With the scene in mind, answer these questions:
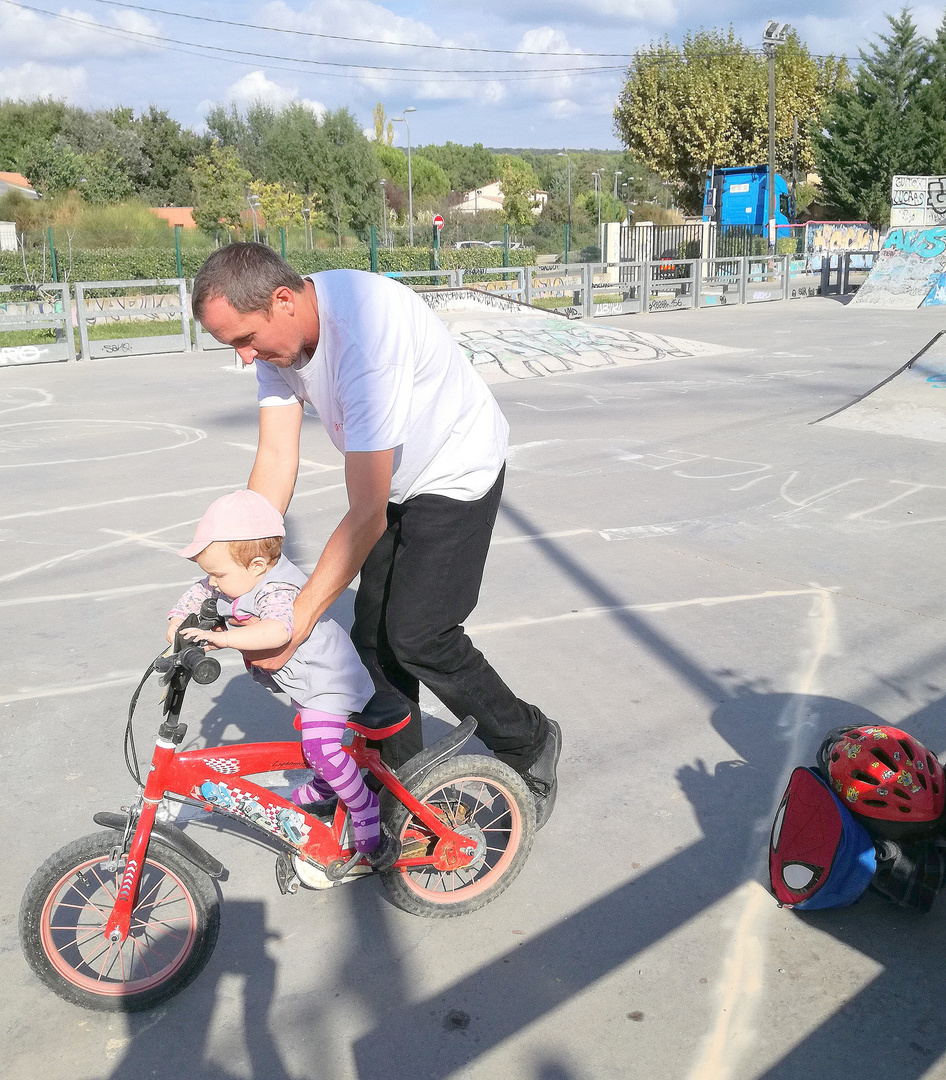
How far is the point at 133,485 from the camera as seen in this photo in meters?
8.33

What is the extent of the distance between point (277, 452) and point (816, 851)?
194 centimetres

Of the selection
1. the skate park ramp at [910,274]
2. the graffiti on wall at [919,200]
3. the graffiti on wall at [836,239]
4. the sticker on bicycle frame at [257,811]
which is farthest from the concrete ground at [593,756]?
the graffiti on wall at [836,239]

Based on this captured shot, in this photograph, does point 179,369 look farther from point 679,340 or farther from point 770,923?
point 770,923

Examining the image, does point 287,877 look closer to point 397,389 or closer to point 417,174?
point 397,389

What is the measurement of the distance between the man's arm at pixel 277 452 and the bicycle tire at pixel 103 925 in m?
1.06

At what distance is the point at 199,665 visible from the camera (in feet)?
7.16

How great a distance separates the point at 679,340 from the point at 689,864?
51.7 ft

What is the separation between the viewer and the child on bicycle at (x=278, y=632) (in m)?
2.34

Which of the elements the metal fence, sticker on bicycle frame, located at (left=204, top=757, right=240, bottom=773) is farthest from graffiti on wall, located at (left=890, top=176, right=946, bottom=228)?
sticker on bicycle frame, located at (left=204, top=757, right=240, bottom=773)

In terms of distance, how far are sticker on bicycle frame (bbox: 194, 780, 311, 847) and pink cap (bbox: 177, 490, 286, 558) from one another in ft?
2.03

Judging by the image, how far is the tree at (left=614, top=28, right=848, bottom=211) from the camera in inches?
1836

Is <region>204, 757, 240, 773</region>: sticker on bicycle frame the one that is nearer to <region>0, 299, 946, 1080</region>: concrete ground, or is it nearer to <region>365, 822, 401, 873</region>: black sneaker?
<region>365, 822, 401, 873</region>: black sneaker

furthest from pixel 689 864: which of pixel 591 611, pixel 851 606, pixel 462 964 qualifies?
pixel 851 606

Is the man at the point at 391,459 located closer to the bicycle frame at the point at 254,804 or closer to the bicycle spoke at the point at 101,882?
the bicycle frame at the point at 254,804
